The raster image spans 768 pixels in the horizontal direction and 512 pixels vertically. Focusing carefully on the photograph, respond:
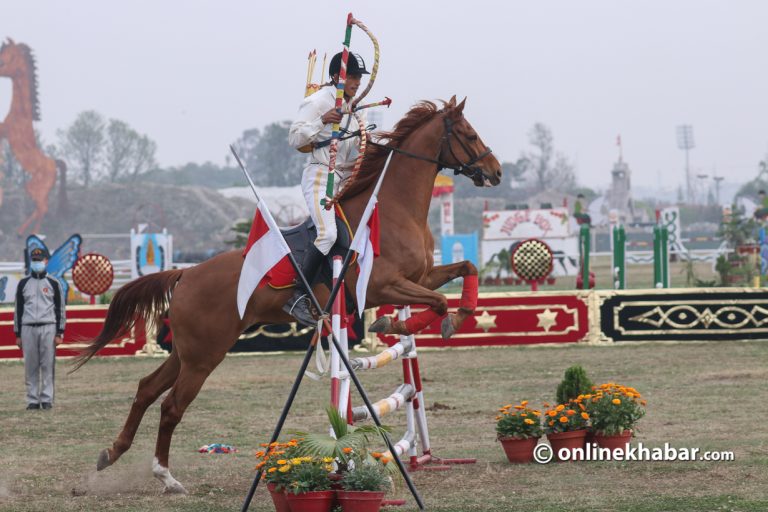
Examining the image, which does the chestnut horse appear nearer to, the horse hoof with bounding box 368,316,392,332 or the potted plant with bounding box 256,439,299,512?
the horse hoof with bounding box 368,316,392,332

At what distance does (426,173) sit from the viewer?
28.9 feet

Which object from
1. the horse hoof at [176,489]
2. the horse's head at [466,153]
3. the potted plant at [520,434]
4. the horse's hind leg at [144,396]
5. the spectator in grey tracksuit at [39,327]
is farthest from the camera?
the spectator in grey tracksuit at [39,327]

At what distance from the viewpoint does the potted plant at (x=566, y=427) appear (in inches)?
350

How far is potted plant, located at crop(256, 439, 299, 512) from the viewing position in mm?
6664

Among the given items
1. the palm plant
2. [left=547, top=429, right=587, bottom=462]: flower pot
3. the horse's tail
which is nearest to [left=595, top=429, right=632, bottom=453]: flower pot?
[left=547, top=429, right=587, bottom=462]: flower pot

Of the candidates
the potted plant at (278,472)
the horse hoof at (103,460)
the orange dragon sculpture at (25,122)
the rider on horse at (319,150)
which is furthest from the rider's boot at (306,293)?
the orange dragon sculpture at (25,122)

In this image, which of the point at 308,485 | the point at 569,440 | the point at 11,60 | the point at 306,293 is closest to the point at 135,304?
the point at 306,293

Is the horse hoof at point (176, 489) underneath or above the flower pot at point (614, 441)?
underneath

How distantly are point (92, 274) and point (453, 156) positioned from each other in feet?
44.9

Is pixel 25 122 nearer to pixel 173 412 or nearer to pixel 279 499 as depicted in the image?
pixel 173 412

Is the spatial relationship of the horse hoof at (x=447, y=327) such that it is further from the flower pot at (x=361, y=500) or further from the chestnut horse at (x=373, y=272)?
the flower pot at (x=361, y=500)

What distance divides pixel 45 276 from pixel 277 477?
28.8ft

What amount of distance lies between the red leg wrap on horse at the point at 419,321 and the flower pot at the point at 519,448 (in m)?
1.51

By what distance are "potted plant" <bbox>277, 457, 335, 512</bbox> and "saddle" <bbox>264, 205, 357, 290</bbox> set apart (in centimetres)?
196
